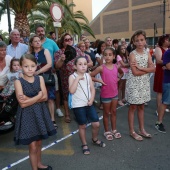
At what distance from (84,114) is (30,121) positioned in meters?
0.95

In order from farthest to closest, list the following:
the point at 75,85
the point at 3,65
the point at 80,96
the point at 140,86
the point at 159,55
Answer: the point at 159,55
the point at 3,65
the point at 140,86
the point at 80,96
the point at 75,85

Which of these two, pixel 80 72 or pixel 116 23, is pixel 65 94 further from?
pixel 116 23

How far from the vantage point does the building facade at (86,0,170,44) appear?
137 ft

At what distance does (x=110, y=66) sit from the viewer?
375 centimetres

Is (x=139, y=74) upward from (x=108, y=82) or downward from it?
upward

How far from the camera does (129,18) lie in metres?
46.0

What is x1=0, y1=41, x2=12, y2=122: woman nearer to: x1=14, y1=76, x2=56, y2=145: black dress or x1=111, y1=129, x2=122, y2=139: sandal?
x1=14, y1=76, x2=56, y2=145: black dress

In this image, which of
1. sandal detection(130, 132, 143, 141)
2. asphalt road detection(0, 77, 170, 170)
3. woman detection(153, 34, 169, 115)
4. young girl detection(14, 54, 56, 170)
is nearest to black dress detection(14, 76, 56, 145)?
young girl detection(14, 54, 56, 170)

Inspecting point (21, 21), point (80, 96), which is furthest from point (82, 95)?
point (21, 21)

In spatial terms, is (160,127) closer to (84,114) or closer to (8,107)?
(84,114)

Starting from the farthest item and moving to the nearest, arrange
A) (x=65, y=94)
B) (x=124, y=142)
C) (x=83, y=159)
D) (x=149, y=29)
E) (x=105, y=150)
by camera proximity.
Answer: (x=149, y=29) → (x=65, y=94) → (x=124, y=142) → (x=105, y=150) → (x=83, y=159)

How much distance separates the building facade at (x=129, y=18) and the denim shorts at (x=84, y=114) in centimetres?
4046

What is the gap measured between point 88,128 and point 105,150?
102 centimetres

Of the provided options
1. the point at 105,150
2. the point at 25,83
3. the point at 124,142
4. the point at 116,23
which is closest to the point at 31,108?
the point at 25,83
